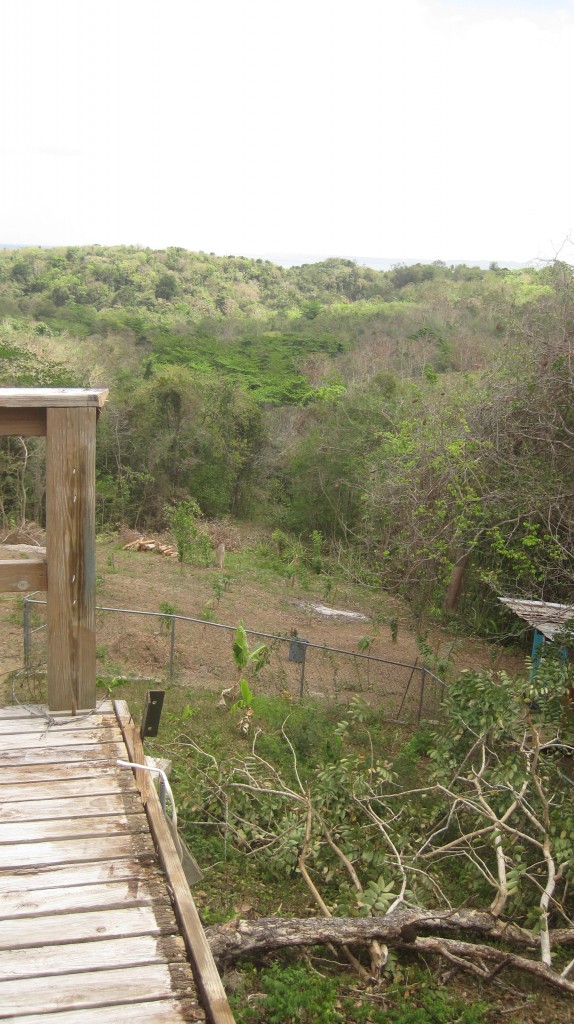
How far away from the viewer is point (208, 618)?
13.3 m

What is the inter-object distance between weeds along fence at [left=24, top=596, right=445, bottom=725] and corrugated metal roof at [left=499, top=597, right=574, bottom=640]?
1.33 meters

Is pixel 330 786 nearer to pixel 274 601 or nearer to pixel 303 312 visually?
pixel 274 601

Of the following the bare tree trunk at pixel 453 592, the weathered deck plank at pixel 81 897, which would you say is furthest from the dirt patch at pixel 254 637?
the weathered deck plank at pixel 81 897

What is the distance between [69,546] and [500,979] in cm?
351

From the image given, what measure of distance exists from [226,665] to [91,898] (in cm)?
891

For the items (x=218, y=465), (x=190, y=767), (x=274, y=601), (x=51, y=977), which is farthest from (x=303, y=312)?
(x=51, y=977)

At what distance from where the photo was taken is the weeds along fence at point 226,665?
10.3m

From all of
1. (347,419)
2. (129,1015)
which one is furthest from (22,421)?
(347,419)

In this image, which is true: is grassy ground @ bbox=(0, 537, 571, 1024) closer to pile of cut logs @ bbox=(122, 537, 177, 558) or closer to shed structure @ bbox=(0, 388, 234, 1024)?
pile of cut logs @ bbox=(122, 537, 177, 558)

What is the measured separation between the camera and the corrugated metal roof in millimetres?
8672

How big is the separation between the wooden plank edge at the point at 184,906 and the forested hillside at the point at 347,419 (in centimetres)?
624

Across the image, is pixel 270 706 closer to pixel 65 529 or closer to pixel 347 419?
pixel 65 529

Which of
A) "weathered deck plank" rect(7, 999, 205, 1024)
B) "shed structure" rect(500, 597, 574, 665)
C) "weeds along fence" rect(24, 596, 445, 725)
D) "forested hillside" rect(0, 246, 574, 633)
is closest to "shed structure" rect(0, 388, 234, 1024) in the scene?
"weathered deck plank" rect(7, 999, 205, 1024)

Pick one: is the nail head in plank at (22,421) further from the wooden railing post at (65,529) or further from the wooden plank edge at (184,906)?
the wooden plank edge at (184,906)
